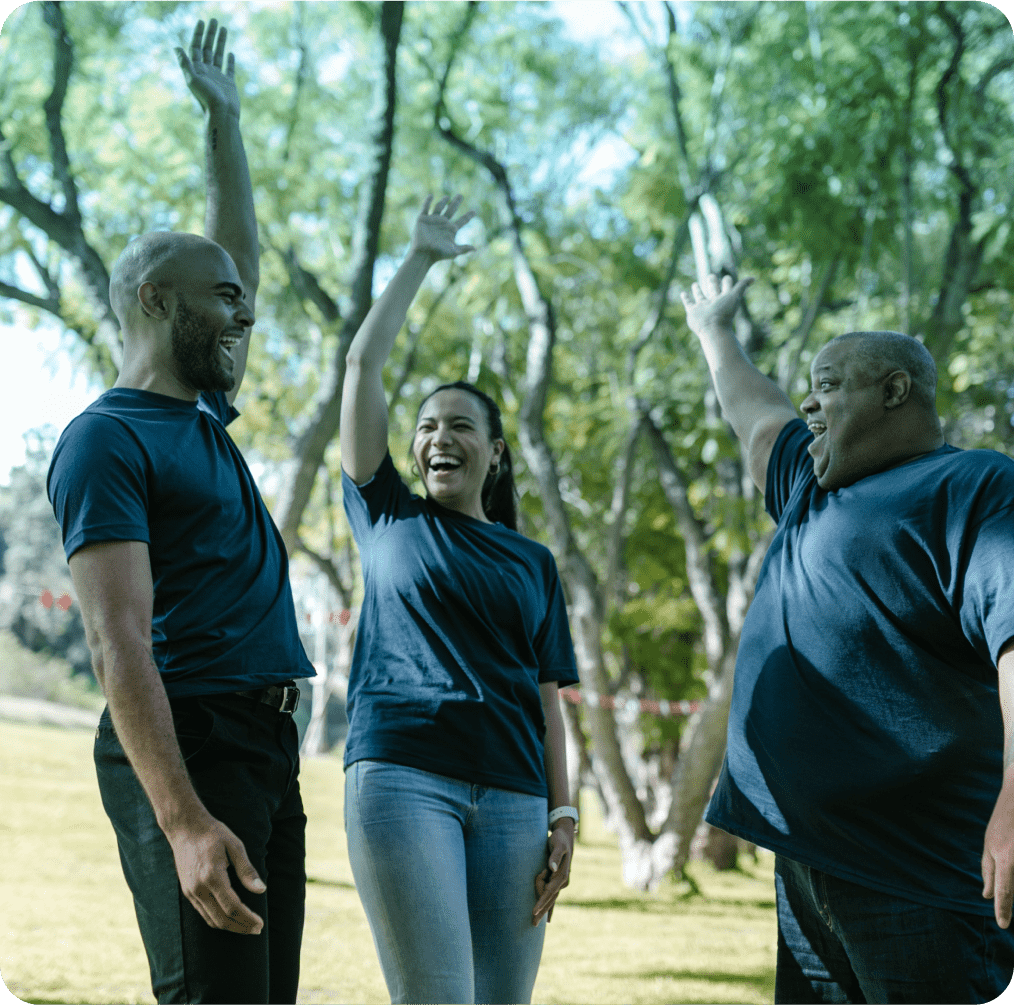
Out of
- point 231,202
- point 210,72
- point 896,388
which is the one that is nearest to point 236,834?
point 231,202

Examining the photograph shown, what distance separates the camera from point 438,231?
3.09 meters

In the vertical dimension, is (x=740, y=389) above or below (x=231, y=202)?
below

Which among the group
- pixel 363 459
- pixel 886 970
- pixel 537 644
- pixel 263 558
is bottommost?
pixel 886 970

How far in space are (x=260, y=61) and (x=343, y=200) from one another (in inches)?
69.6

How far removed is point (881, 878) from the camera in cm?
205

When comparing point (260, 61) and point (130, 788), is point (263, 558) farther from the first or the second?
point (260, 61)

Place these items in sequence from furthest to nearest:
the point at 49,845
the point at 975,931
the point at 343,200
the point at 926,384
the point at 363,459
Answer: the point at 343,200, the point at 49,845, the point at 363,459, the point at 926,384, the point at 975,931

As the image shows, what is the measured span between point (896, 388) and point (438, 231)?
4.79 ft

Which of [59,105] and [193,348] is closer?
[193,348]

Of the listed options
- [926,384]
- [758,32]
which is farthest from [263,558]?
[758,32]

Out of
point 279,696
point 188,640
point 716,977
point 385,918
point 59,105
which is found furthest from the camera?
point 59,105

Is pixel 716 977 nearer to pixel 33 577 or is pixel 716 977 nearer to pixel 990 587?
pixel 990 587

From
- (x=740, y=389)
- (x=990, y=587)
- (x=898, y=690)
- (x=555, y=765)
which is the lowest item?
(x=555, y=765)

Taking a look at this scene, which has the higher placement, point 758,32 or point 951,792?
point 758,32
